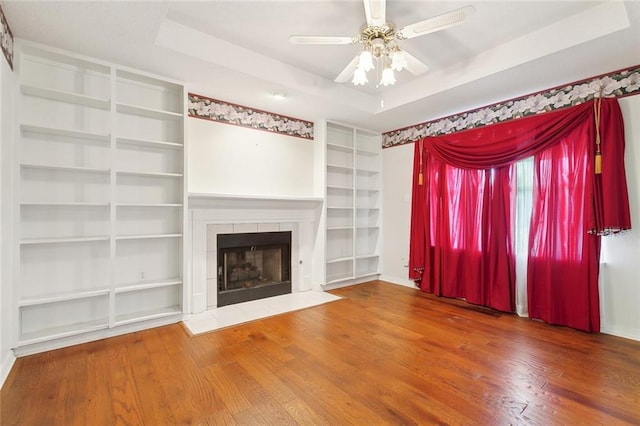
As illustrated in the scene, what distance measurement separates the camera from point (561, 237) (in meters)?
2.94

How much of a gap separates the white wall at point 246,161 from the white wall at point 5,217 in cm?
139

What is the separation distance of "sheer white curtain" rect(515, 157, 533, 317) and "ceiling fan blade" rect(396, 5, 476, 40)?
7.03ft

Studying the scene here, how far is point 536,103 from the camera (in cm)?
320

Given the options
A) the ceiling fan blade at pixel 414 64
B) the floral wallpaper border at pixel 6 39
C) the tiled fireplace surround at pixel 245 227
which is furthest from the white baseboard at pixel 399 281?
Result: the floral wallpaper border at pixel 6 39

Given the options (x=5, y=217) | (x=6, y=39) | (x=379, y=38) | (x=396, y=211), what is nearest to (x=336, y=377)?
(x=379, y=38)

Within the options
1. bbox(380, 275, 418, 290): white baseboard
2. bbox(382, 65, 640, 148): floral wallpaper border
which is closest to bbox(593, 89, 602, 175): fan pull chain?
bbox(382, 65, 640, 148): floral wallpaper border

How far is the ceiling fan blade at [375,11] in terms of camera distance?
1.83m

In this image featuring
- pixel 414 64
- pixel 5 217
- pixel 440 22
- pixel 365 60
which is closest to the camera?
pixel 440 22

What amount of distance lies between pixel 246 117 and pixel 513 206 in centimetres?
341

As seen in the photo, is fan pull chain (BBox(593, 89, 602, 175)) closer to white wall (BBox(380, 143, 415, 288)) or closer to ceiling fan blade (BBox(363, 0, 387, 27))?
white wall (BBox(380, 143, 415, 288))

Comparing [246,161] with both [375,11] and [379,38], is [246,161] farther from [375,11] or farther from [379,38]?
[375,11]

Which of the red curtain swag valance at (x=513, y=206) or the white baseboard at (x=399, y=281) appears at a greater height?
the red curtain swag valance at (x=513, y=206)

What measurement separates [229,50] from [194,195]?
147 centimetres

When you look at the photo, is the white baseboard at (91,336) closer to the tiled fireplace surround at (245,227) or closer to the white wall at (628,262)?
the tiled fireplace surround at (245,227)
